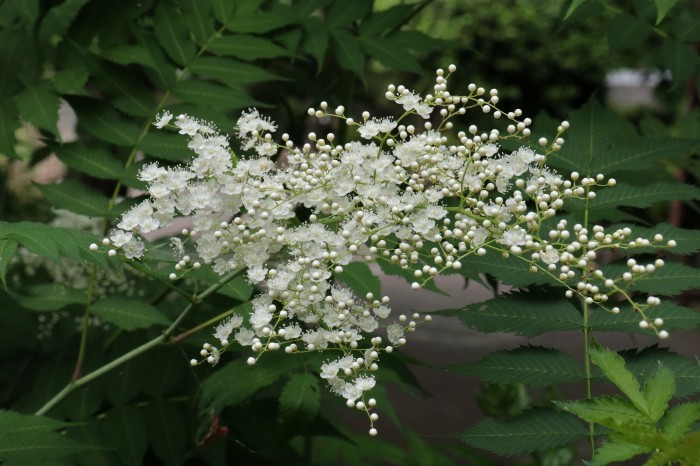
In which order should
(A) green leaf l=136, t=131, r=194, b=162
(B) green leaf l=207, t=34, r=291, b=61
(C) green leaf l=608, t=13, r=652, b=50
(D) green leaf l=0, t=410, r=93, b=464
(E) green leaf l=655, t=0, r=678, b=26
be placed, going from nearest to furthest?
(E) green leaf l=655, t=0, r=678, b=26
(D) green leaf l=0, t=410, r=93, b=464
(A) green leaf l=136, t=131, r=194, b=162
(B) green leaf l=207, t=34, r=291, b=61
(C) green leaf l=608, t=13, r=652, b=50

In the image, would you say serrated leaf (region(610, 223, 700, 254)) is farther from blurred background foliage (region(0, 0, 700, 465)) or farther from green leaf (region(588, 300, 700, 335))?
blurred background foliage (region(0, 0, 700, 465))

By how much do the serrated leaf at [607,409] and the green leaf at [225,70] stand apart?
144 centimetres

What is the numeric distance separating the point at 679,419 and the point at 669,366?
34 cm

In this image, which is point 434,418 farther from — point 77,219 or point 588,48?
point 588,48

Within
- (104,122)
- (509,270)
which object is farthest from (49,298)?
(509,270)

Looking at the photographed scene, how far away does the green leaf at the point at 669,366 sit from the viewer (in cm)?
176

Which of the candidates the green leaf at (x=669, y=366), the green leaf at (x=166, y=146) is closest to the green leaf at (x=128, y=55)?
the green leaf at (x=166, y=146)

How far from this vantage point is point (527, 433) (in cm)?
172

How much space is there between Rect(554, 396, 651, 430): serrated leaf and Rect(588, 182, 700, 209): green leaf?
66 centimetres

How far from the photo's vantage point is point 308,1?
9.54 feet

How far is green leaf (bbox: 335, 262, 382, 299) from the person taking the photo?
6.77 feet

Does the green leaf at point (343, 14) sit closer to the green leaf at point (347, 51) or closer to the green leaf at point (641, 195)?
the green leaf at point (347, 51)

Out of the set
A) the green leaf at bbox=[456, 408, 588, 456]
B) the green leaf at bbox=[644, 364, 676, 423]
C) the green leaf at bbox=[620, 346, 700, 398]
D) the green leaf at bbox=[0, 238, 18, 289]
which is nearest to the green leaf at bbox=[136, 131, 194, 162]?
the green leaf at bbox=[0, 238, 18, 289]

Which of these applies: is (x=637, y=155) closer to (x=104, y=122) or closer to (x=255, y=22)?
(x=255, y=22)
